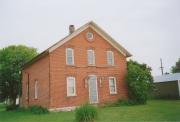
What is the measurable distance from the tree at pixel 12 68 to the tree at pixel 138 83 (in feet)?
64.8

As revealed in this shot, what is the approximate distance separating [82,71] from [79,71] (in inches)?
14.9

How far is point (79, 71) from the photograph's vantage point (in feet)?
86.0

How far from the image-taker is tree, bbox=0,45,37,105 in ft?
134

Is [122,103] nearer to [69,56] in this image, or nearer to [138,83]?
[138,83]

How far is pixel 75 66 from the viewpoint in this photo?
2603 centimetres

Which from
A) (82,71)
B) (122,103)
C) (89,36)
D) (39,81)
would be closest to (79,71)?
(82,71)

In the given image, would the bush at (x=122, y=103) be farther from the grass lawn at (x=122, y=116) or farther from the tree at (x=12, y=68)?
the tree at (x=12, y=68)

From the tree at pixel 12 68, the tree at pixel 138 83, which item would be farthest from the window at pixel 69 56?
the tree at pixel 12 68

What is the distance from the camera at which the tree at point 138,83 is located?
2764 centimetres

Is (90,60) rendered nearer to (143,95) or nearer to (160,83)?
(143,95)

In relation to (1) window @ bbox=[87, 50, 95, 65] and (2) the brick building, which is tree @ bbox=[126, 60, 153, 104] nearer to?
(2) the brick building

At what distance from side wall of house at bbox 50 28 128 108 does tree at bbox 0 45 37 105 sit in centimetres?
1686

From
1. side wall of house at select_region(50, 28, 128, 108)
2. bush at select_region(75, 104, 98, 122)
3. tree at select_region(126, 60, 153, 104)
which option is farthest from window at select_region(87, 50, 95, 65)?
bush at select_region(75, 104, 98, 122)

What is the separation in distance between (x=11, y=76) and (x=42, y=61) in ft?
54.5
